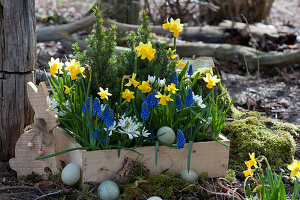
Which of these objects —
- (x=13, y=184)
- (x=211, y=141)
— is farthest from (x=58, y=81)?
(x=211, y=141)

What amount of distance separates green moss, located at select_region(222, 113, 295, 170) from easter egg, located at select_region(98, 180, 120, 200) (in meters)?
1.15

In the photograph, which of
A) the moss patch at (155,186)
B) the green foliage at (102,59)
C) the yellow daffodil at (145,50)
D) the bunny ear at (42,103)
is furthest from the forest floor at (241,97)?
the yellow daffodil at (145,50)

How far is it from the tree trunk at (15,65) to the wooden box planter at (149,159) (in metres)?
0.39

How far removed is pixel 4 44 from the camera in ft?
9.58

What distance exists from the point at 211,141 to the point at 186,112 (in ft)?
0.90

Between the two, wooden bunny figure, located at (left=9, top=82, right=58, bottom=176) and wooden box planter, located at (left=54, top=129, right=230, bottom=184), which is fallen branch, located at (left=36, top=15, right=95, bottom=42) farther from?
wooden box planter, located at (left=54, top=129, right=230, bottom=184)

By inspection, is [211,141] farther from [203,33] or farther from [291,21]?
[291,21]

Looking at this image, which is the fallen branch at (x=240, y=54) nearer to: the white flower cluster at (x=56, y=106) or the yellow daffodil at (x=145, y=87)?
the yellow daffodil at (x=145, y=87)

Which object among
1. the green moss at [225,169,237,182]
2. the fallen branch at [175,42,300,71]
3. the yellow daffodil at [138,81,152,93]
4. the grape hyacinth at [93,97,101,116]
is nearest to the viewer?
the grape hyacinth at [93,97,101,116]

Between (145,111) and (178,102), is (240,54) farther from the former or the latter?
(145,111)

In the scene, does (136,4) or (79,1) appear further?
(79,1)

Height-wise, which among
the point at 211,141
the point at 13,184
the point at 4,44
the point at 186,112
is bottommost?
the point at 13,184

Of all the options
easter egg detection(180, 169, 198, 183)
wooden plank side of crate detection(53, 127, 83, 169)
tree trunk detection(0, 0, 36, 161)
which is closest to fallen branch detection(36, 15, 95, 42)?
tree trunk detection(0, 0, 36, 161)

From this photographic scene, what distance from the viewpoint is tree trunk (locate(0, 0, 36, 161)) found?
9.53 feet
